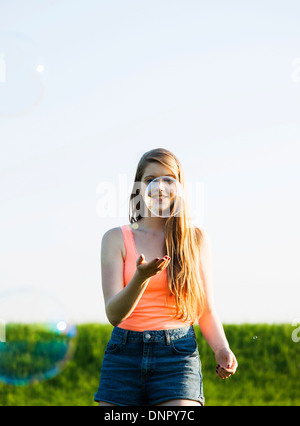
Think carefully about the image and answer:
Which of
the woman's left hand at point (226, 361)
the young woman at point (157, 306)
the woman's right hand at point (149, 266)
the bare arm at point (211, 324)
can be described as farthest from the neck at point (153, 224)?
the woman's left hand at point (226, 361)

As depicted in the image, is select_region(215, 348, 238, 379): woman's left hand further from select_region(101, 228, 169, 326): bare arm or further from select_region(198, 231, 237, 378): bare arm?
select_region(101, 228, 169, 326): bare arm

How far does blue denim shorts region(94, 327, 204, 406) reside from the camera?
103 inches

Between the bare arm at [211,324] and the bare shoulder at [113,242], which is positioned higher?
the bare shoulder at [113,242]

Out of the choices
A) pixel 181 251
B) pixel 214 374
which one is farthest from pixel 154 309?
pixel 214 374

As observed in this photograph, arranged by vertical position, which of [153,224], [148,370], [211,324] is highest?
[153,224]

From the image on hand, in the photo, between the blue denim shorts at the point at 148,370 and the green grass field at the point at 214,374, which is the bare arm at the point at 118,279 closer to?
the blue denim shorts at the point at 148,370

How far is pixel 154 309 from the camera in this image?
2.73 metres

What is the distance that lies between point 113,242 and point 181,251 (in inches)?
13.1

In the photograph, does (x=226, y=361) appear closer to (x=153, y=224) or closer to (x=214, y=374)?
(x=153, y=224)

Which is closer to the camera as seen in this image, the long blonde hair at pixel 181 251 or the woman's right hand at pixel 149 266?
the woman's right hand at pixel 149 266

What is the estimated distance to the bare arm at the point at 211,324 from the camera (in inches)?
110

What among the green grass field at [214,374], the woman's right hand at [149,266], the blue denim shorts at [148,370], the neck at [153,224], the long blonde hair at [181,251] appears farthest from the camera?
the green grass field at [214,374]

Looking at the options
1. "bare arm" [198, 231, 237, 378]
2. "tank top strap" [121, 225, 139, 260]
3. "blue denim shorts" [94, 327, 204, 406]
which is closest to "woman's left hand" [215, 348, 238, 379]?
"bare arm" [198, 231, 237, 378]

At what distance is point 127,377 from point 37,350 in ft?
17.1
